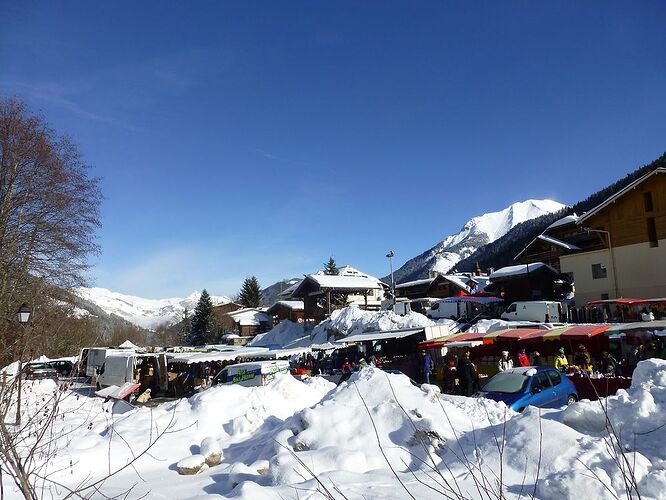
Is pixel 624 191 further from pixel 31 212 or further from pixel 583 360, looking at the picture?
pixel 31 212

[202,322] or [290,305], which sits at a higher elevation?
[290,305]

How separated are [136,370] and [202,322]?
42.9 metres

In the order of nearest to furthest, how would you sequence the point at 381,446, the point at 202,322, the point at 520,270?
1. the point at 381,446
2. the point at 520,270
3. the point at 202,322

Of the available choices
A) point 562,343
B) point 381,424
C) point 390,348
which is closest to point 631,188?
point 562,343

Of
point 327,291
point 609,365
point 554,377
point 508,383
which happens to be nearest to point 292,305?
point 327,291

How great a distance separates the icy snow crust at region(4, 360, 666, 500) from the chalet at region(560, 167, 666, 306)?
26.0 metres

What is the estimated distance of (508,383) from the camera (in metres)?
11.8

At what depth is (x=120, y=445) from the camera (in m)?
9.78

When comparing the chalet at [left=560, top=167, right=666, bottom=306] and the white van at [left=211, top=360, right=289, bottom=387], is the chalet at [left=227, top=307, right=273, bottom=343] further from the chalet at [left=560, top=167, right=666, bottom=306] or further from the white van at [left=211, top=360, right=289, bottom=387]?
the white van at [left=211, top=360, right=289, bottom=387]

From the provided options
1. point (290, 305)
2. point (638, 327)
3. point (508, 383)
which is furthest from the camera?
point (290, 305)

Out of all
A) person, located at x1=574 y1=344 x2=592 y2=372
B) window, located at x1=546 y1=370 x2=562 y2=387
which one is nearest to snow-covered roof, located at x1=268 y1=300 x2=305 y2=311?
person, located at x1=574 y1=344 x2=592 y2=372

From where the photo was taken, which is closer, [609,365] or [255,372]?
[609,365]

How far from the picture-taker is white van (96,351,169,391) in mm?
23688

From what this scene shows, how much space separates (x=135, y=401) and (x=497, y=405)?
55.1 ft
